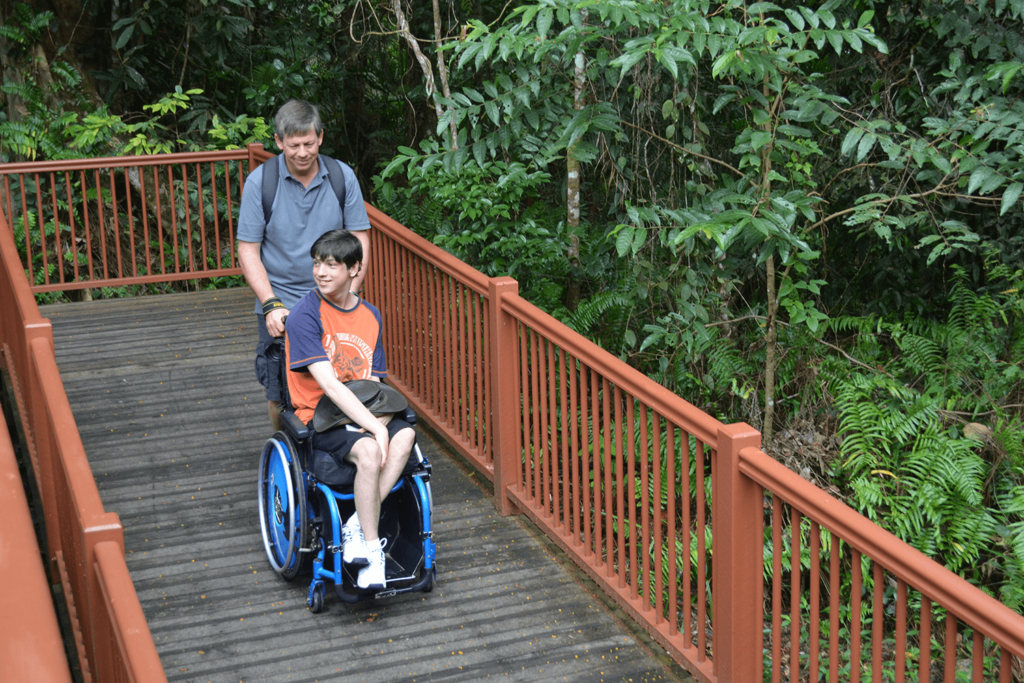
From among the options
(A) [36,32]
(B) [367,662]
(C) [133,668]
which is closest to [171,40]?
(A) [36,32]

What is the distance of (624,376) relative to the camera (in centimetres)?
408

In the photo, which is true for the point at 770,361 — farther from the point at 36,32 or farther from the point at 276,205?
the point at 36,32

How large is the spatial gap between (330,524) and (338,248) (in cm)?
111

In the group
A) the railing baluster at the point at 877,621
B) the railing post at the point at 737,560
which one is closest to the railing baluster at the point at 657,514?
the railing post at the point at 737,560

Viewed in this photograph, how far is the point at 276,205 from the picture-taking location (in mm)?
4852

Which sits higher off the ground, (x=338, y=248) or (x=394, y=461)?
(x=338, y=248)

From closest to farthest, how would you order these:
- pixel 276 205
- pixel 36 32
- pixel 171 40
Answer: pixel 276 205 < pixel 36 32 < pixel 171 40

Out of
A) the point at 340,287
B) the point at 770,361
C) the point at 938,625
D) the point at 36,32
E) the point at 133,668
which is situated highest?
the point at 36,32

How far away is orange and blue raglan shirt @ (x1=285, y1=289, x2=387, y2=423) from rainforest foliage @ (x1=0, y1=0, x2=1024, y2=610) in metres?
1.41

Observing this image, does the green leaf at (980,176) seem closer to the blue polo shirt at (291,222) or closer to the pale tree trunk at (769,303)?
the pale tree trunk at (769,303)

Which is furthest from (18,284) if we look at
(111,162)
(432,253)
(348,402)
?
(111,162)

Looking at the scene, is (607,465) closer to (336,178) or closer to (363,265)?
(363,265)

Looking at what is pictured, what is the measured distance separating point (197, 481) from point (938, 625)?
4692 millimetres

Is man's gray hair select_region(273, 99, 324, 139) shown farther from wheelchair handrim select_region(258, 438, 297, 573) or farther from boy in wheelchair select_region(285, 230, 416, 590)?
wheelchair handrim select_region(258, 438, 297, 573)
